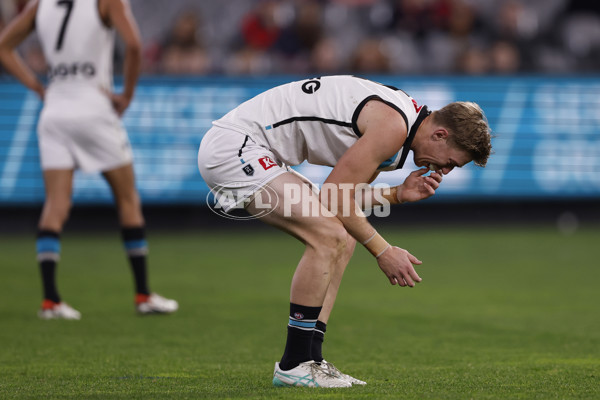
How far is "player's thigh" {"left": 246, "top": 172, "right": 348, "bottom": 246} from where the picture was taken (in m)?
4.48

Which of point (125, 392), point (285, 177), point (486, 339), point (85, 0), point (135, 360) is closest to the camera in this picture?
point (125, 392)

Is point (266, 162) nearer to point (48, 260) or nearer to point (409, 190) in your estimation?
point (409, 190)

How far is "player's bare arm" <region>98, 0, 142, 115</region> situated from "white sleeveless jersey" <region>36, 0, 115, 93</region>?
9 cm

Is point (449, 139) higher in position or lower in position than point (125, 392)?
higher

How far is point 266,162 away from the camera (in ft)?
15.3

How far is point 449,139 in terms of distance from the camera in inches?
179

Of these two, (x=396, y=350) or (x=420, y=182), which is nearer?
(x=420, y=182)

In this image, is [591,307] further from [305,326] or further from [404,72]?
[404,72]

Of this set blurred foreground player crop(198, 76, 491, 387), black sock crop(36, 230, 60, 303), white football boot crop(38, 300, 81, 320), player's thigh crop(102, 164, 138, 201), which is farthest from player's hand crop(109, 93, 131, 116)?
blurred foreground player crop(198, 76, 491, 387)

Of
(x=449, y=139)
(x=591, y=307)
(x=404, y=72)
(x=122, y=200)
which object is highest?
(x=404, y=72)

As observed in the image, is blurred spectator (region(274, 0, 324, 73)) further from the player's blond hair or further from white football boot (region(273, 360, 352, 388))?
white football boot (region(273, 360, 352, 388))

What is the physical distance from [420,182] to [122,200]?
3.20m

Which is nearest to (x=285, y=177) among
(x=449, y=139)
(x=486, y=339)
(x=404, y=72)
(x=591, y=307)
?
(x=449, y=139)

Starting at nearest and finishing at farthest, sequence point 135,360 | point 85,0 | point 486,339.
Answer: point 135,360 → point 486,339 → point 85,0
